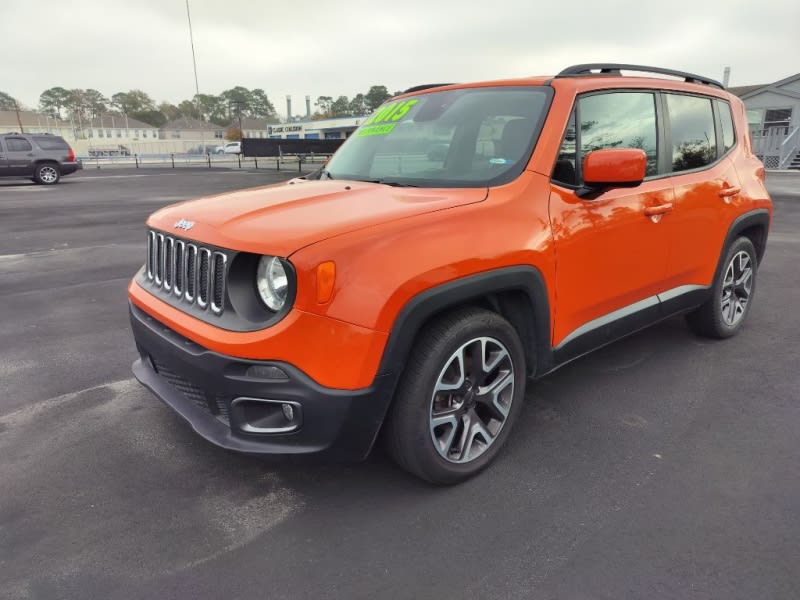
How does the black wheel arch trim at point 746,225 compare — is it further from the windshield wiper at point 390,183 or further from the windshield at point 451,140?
the windshield wiper at point 390,183

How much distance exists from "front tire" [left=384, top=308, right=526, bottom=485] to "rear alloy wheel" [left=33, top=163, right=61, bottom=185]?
21.6 metres

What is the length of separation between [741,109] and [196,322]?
14.3 ft

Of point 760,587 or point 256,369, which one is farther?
point 256,369

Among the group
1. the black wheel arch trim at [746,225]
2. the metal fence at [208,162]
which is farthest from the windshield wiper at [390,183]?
the metal fence at [208,162]

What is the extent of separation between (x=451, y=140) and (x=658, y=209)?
1247 millimetres

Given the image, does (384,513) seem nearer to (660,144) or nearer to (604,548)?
(604,548)

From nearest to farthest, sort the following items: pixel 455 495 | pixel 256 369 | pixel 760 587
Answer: pixel 760 587 < pixel 256 369 < pixel 455 495

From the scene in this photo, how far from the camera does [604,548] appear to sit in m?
2.29

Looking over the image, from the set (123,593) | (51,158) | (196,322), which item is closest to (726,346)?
(196,322)

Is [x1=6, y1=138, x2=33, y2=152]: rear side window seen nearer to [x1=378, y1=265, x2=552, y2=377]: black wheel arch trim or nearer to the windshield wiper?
the windshield wiper

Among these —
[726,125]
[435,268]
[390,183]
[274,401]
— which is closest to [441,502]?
[274,401]

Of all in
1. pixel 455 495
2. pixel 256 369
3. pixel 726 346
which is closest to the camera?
pixel 256 369

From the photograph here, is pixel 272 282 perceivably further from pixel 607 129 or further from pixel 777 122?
pixel 777 122

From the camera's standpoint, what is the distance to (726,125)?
4.26 meters
